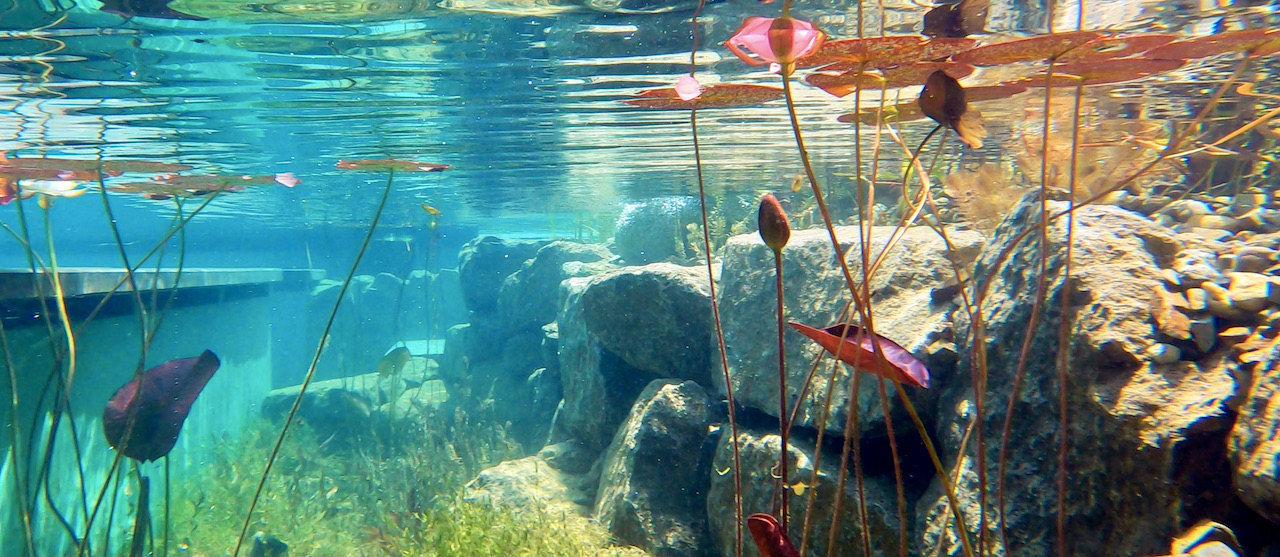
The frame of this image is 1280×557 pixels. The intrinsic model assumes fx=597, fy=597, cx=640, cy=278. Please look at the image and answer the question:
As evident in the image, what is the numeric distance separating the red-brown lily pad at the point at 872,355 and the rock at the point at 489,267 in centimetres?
2307

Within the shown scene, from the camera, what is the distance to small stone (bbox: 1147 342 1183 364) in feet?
12.7

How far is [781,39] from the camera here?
213 centimetres

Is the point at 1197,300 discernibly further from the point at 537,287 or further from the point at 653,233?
the point at 537,287

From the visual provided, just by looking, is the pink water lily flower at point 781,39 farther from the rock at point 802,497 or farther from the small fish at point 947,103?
the rock at point 802,497

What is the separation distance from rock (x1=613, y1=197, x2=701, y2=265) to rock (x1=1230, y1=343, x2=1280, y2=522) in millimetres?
18177

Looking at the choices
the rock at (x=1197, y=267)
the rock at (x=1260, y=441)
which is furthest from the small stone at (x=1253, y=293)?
the rock at (x=1260, y=441)

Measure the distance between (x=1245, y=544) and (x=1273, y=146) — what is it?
306 inches

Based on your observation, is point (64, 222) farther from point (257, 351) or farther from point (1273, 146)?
point (1273, 146)

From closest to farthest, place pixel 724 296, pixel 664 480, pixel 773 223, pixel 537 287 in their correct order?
pixel 773 223
pixel 664 480
pixel 724 296
pixel 537 287

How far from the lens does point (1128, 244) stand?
4.69 metres

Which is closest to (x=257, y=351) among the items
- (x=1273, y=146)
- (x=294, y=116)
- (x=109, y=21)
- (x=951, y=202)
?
(x=294, y=116)

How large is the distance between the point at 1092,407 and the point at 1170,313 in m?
0.89

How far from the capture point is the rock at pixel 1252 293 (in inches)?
154

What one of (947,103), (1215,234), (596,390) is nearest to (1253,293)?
(1215,234)
